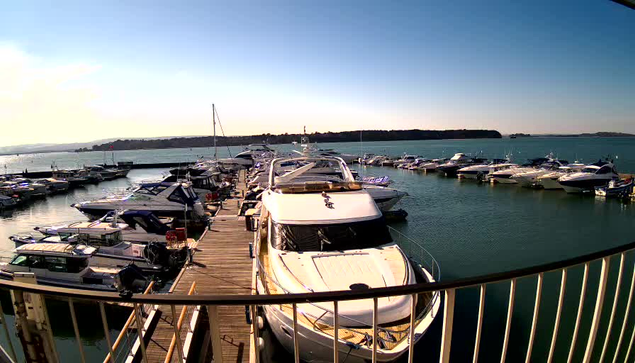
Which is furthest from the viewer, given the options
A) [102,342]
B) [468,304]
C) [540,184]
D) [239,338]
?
[540,184]

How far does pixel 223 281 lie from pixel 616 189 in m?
35.1

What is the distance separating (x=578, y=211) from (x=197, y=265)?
28443 mm

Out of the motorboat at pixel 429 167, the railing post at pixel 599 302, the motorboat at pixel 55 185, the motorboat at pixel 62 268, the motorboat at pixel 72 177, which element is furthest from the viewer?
the motorboat at pixel 429 167

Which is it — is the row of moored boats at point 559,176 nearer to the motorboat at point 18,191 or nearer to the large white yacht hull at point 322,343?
the large white yacht hull at point 322,343

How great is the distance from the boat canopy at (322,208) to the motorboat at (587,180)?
32.9m

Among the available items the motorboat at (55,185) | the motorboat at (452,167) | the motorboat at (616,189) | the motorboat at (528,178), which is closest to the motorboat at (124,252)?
the motorboat at (55,185)

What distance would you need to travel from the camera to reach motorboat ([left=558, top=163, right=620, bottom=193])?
3175 centimetres

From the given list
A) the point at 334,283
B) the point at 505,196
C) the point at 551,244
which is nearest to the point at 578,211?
the point at 505,196

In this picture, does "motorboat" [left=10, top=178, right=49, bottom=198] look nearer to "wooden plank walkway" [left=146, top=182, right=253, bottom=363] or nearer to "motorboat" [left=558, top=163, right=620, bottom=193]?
"wooden plank walkway" [left=146, top=182, right=253, bottom=363]

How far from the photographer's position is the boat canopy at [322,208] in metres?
7.75

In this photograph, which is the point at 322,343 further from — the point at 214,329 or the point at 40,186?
the point at 40,186

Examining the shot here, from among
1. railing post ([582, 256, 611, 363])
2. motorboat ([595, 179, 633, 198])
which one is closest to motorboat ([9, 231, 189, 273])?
railing post ([582, 256, 611, 363])

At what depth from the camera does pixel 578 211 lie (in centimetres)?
2556

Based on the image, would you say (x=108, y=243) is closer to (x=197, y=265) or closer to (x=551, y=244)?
(x=197, y=265)
